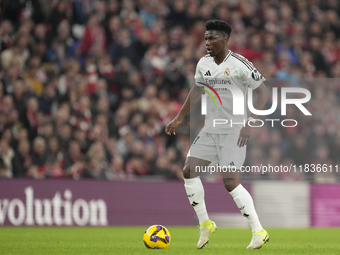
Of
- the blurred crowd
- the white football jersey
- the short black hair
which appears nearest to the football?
the white football jersey

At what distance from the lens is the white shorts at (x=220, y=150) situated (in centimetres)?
765

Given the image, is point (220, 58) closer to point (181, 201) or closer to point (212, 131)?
point (212, 131)

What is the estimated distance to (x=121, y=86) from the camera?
49.2 feet

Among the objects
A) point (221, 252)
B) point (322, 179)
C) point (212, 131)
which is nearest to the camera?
point (221, 252)

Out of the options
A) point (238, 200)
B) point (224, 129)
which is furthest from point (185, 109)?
point (238, 200)

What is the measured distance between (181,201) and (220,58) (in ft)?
20.3

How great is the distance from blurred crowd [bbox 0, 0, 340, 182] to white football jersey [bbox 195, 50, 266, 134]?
582cm

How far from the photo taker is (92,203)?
1302cm

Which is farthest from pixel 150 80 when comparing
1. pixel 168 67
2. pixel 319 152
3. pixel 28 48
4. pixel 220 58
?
pixel 220 58

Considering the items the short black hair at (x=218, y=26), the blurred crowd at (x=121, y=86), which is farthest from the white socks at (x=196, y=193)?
the blurred crowd at (x=121, y=86)

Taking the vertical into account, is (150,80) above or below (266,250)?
above

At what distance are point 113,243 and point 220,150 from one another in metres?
2.20

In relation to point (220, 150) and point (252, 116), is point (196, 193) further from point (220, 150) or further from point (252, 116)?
→ point (252, 116)

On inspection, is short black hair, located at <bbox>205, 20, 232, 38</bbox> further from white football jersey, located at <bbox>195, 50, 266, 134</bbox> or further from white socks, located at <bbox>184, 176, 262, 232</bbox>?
white socks, located at <bbox>184, 176, 262, 232</bbox>
